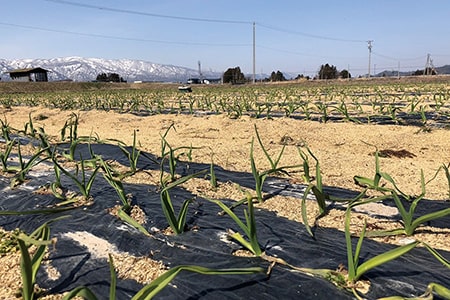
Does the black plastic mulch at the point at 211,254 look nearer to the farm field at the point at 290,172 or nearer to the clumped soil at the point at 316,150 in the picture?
the farm field at the point at 290,172

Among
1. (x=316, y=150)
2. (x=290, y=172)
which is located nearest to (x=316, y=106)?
(x=316, y=150)

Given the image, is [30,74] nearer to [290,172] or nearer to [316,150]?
[316,150]

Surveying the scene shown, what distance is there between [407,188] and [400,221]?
786 mm

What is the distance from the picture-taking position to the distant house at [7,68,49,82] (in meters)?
39.6

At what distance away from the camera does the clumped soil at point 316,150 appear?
2.50 meters

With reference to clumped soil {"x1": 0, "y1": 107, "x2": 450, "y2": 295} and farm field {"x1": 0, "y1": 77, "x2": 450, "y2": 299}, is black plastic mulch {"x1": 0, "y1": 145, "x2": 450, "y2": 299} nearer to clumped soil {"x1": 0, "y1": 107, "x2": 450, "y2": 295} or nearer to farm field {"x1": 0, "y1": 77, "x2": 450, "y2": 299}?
farm field {"x1": 0, "y1": 77, "x2": 450, "y2": 299}

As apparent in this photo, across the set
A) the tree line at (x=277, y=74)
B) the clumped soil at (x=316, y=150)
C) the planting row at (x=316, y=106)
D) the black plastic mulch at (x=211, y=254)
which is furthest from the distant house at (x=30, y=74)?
the black plastic mulch at (x=211, y=254)

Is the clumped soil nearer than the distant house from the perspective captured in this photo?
Yes

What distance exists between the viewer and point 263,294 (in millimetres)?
1458

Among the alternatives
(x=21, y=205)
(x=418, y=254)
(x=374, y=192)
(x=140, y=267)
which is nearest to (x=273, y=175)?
(x=374, y=192)

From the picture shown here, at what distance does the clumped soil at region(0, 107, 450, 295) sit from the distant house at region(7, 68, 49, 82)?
120ft

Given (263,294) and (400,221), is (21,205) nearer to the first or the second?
(263,294)

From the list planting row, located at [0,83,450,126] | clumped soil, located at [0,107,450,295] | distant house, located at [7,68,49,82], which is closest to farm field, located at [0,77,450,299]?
clumped soil, located at [0,107,450,295]

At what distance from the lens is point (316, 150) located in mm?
4574
